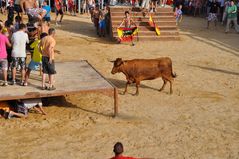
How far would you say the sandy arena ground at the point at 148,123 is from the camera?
830cm

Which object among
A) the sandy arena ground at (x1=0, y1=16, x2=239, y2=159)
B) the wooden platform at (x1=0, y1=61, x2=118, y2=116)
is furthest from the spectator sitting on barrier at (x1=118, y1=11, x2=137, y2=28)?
the wooden platform at (x1=0, y1=61, x2=118, y2=116)

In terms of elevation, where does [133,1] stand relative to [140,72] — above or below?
above

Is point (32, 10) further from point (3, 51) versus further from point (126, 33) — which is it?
point (126, 33)

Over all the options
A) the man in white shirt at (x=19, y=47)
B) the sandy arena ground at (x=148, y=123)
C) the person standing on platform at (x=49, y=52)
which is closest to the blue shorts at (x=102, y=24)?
the sandy arena ground at (x=148, y=123)

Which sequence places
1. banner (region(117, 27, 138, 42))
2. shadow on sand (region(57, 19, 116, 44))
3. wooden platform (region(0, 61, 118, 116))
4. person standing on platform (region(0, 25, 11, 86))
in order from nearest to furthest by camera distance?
1. wooden platform (region(0, 61, 118, 116))
2. person standing on platform (region(0, 25, 11, 86))
3. banner (region(117, 27, 138, 42))
4. shadow on sand (region(57, 19, 116, 44))

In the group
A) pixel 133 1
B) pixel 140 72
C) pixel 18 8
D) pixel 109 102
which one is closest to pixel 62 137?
pixel 109 102

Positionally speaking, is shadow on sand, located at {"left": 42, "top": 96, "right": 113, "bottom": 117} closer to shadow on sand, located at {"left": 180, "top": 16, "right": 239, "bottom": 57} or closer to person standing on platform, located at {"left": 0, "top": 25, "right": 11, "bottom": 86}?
person standing on platform, located at {"left": 0, "top": 25, "right": 11, "bottom": 86}

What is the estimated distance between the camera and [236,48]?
18.4 meters

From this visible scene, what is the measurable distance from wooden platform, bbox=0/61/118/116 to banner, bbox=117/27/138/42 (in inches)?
281

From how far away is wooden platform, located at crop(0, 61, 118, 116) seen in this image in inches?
375

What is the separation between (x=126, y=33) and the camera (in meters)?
18.8

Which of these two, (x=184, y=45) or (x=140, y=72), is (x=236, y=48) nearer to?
(x=184, y=45)

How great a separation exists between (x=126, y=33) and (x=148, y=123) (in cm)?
967

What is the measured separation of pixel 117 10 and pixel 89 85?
1087 centimetres
